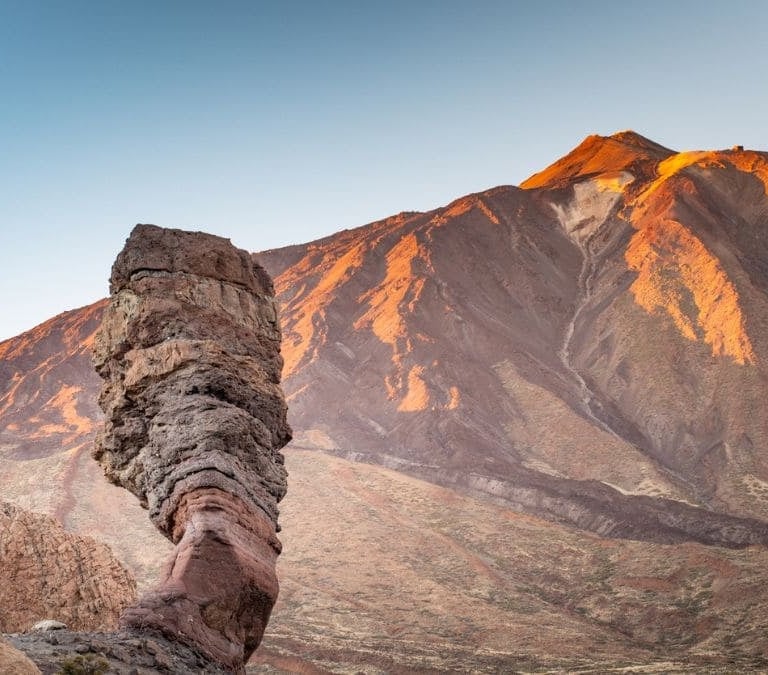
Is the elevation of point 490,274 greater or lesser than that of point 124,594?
greater

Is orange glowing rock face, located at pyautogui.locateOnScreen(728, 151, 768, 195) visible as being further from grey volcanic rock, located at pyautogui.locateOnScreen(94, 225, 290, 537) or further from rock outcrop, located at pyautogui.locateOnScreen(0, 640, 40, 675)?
rock outcrop, located at pyautogui.locateOnScreen(0, 640, 40, 675)

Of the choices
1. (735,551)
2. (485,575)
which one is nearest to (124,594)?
(485,575)

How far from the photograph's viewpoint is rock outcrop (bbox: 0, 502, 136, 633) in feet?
41.0

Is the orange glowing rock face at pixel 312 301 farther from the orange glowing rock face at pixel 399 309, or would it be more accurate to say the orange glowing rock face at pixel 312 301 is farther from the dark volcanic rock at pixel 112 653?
the dark volcanic rock at pixel 112 653

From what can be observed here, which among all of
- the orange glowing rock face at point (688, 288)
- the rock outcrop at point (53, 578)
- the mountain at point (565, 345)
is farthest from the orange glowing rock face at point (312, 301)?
the rock outcrop at point (53, 578)

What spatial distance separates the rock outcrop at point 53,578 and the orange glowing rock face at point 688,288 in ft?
205

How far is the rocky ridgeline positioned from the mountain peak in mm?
96404

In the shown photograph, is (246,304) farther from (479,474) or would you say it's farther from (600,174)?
(600,174)

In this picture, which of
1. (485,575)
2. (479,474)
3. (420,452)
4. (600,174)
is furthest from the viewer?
(600,174)

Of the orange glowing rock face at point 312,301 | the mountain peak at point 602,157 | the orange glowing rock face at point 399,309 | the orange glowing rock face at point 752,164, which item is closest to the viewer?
the orange glowing rock face at point 399,309

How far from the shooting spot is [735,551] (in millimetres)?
42312

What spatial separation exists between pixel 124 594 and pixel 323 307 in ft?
228

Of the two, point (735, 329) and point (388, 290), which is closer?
point (735, 329)

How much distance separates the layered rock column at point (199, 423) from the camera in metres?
9.71
